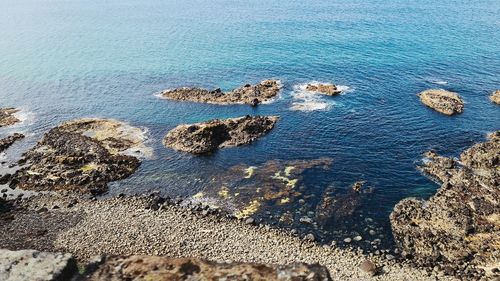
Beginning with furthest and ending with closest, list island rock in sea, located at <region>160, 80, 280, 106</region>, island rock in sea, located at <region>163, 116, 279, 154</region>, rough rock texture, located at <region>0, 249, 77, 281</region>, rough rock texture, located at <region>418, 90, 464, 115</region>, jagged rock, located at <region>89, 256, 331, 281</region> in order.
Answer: island rock in sea, located at <region>160, 80, 280, 106</region> < rough rock texture, located at <region>418, 90, 464, 115</region> < island rock in sea, located at <region>163, 116, 279, 154</region> < rough rock texture, located at <region>0, 249, 77, 281</region> < jagged rock, located at <region>89, 256, 331, 281</region>

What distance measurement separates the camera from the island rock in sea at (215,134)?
2692 inches

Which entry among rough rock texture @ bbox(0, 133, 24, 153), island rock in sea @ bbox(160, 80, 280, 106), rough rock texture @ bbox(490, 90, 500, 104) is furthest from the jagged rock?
rough rock texture @ bbox(490, 90, 500, 104)

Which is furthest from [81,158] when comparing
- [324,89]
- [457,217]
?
[457,217]

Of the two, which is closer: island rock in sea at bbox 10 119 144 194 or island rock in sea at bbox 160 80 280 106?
island rock in sea at bbox 10 119 144 194

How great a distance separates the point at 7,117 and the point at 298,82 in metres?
69.9

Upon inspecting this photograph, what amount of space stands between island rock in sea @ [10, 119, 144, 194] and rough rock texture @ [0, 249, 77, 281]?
34461 millimetres

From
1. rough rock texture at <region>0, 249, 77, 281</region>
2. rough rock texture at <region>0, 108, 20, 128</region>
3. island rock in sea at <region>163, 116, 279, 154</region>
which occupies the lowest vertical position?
rough rock texture at <region>0, 108, 20, 128</region>

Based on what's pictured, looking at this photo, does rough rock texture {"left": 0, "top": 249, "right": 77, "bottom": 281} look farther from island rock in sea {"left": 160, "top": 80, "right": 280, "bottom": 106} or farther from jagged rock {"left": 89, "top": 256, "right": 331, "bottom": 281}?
island rock in sea {"left": 160, "top": 80, "right": 280, "bottom": 106}

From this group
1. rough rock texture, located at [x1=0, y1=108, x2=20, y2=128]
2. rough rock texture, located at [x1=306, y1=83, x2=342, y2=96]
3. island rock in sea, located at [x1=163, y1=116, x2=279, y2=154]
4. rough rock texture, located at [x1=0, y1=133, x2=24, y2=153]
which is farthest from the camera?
rough rock texture, located at [x1=306, y1=83, x2=342, y2=96]

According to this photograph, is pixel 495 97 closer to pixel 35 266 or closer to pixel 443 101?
pixel 443 101

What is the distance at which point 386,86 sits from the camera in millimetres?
90000

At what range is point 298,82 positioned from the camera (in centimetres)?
9688

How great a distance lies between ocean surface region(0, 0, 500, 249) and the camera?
58.3 metres

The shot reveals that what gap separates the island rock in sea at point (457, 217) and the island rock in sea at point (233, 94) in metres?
40.9
